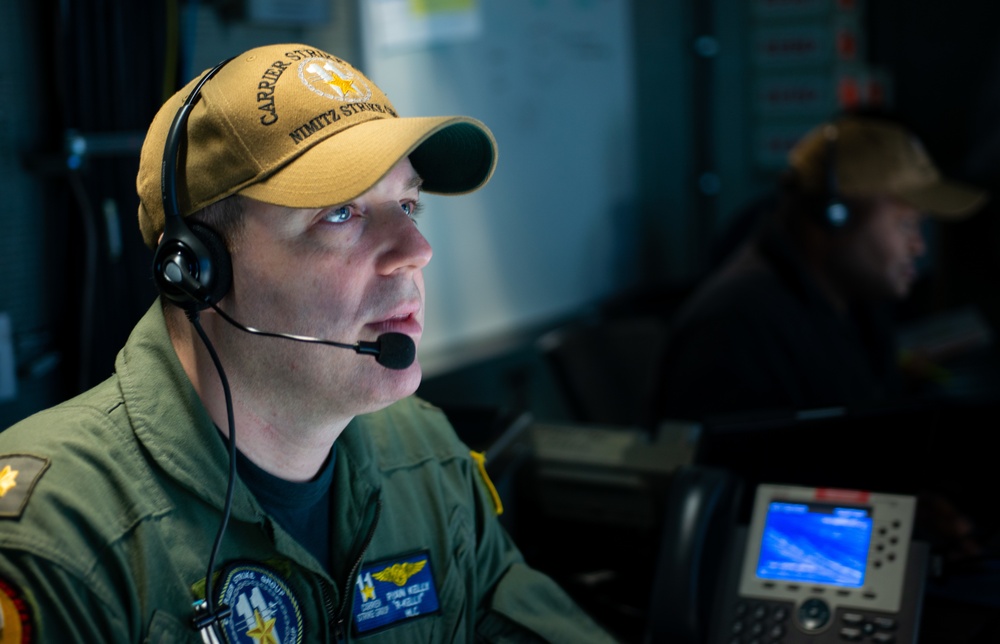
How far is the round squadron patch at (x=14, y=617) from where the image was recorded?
81 centimetres

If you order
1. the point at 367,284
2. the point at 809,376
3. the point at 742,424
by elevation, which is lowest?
the point at 809,376

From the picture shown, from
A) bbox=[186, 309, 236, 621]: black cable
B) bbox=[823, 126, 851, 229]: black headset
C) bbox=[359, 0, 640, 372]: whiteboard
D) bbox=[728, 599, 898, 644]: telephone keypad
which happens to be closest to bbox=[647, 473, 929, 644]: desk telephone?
bbox=[728, 599, 898, 644]: telephone keypad

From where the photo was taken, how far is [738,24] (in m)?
3.80

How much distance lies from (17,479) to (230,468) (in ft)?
0.58

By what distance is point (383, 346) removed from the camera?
3.24ft

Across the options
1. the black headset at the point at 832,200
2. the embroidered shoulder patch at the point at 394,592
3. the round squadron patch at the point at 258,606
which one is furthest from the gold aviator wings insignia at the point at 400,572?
the black headset at the point at 832,200

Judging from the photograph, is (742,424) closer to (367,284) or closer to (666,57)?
(367,284)

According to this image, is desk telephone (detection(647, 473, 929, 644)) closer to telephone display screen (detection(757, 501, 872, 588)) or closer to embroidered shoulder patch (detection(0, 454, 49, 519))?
telephone display screen (detection(757, 501, 872, 588))

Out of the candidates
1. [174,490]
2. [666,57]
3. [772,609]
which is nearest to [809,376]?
[772,609]

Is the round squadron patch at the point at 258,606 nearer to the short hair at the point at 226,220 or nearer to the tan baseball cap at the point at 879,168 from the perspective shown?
the short hair at the point at 226,220

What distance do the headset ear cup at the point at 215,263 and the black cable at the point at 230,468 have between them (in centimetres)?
2

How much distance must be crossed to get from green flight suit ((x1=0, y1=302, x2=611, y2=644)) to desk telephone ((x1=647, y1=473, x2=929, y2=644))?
136 millimetres

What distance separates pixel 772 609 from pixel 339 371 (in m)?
0.55

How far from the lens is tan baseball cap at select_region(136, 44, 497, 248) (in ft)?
3.13
